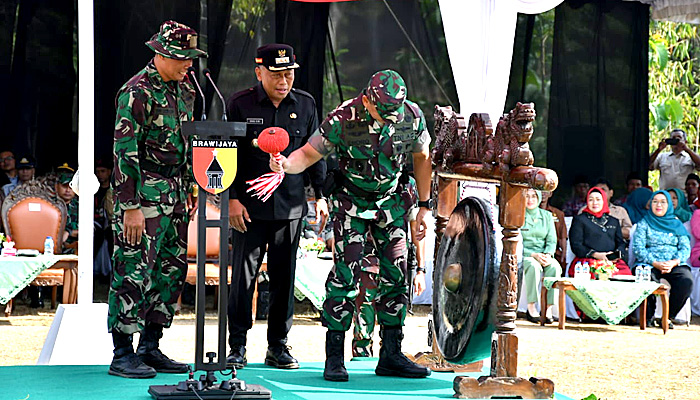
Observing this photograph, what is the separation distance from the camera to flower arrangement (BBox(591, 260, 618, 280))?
9977 mm

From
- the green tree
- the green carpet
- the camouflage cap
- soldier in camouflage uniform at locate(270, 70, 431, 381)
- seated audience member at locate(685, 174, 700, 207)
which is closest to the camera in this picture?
the green carpet

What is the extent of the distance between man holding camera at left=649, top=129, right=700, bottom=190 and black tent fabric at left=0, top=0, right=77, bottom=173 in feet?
22.6

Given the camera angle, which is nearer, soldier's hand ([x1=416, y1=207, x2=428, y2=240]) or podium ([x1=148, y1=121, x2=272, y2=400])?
podium ([x1=148, y1=121, x2=272, y2=400])

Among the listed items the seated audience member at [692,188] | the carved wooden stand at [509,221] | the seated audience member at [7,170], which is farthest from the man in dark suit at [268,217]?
the seated audience member at [692,188]

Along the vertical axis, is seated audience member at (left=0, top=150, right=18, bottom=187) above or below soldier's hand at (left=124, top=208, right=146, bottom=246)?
above

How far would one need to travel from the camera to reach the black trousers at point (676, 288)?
10.2 meters

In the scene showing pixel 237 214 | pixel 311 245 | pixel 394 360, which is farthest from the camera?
pixel 311 245

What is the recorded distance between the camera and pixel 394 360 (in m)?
5.35

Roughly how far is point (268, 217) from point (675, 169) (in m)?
8.22

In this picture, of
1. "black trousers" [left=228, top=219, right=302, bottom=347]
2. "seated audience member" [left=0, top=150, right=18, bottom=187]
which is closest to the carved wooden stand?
"black trousers" [left=228, top=219, right=302, bottom=347]

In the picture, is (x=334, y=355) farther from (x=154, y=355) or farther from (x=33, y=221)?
(x=33, y=221)

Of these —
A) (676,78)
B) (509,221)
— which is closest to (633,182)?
(676,78)

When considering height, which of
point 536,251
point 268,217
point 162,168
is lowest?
point 536,251

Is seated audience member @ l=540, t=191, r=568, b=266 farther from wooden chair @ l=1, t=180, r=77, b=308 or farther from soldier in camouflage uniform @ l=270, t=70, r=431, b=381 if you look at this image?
soldier in camouflage uniform @ l=270, t=70, r=431, b=381
